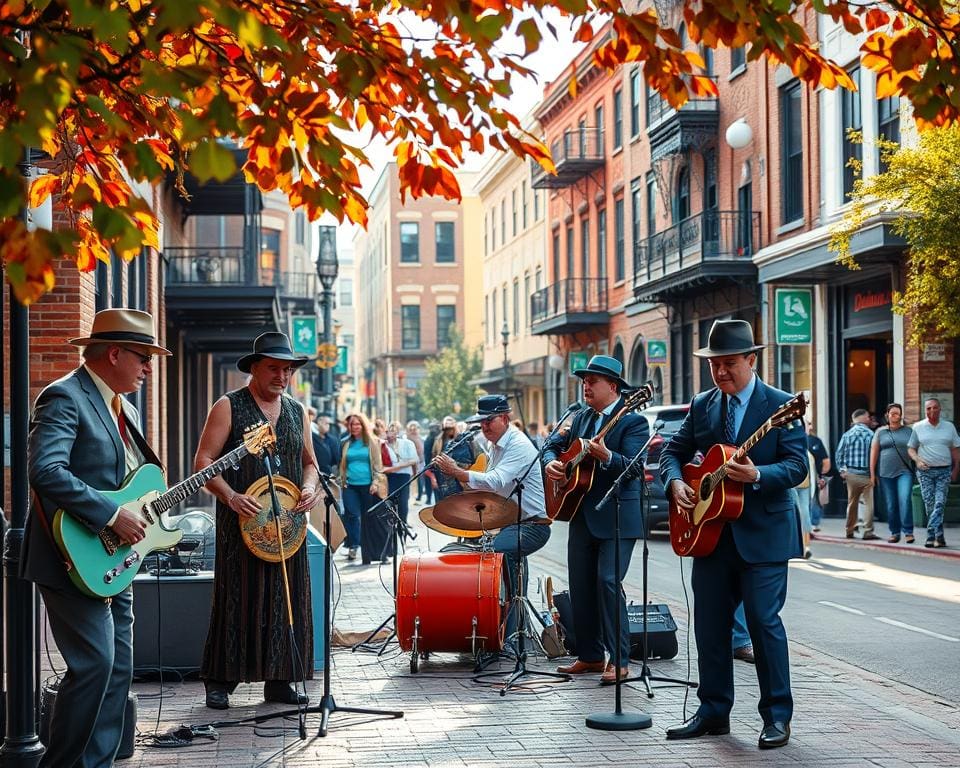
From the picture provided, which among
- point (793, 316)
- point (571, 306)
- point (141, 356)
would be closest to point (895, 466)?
point (793, 316)

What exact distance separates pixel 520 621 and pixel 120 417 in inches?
165

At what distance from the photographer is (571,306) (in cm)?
4484

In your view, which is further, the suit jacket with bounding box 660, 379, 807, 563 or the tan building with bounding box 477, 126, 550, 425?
the tan building with bounding box 477, 126, 550, 425

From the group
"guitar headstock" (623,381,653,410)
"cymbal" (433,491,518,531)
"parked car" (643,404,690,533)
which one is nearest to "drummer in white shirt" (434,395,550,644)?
"cymbal" (433,491,518,531)

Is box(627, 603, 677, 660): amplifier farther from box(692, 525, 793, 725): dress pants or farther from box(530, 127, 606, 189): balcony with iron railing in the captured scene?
box(530, 127, 606, 189): balcony with iron railing

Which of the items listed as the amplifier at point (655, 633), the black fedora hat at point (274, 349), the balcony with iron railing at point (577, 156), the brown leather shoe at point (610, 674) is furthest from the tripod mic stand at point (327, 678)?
the balcony with iron railing at point (577, 156)

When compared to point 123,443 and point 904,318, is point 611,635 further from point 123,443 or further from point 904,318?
point 904,318

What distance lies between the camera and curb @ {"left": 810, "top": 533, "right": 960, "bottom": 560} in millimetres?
19031

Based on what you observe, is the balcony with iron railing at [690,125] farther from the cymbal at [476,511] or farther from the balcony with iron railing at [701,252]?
the cymbal at [476,511]

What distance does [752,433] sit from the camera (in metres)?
7.43

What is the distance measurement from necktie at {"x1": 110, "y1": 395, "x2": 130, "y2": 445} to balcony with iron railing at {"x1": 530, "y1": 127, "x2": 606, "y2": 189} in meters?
36.1

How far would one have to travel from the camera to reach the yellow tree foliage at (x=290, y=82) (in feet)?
13.4

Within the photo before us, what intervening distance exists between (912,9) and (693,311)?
92.0ft

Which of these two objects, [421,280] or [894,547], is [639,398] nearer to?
[894,547]
